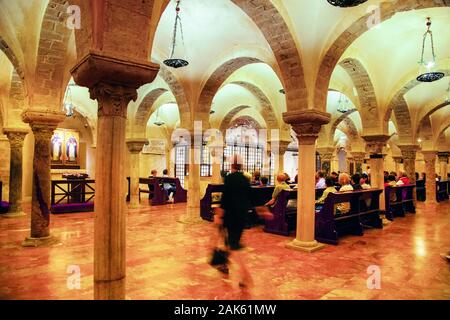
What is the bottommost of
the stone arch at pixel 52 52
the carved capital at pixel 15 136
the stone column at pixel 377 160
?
the stone column at pixel 377 160

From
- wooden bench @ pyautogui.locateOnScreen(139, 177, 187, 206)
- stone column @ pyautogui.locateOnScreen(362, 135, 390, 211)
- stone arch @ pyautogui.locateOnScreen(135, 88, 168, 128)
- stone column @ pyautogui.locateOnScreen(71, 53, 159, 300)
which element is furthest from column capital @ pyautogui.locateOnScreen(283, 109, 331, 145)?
wooden bench @ pyautogui.locateOnScreen(139, 177, 187, 206)

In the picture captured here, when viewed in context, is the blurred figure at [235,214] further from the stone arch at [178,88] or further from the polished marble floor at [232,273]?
the stone arch at [178,88]

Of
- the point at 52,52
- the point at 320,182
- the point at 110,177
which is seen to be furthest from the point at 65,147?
the point at 110,177

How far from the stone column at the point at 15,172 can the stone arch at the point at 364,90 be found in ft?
33.8

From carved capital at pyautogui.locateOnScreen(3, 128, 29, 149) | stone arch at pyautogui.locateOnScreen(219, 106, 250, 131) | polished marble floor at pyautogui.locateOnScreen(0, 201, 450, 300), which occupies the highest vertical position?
stone arch at pyautogui.locateOnScreen(219, 106, 250, 131)

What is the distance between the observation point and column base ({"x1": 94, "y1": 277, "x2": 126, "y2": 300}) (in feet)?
10.4

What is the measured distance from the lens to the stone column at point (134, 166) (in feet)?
40.0

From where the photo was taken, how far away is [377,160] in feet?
32.4

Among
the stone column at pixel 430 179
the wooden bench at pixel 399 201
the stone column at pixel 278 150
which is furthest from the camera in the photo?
the stone column at pixel 278 150

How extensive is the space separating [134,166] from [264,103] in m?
6.31

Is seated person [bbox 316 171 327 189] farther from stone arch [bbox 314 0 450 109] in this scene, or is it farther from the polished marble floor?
stone arch [bbox 314 0 450 109]

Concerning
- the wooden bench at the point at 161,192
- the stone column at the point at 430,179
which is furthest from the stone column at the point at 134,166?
the stone column at the point at 430,179

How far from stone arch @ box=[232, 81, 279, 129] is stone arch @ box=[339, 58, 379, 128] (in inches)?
167
